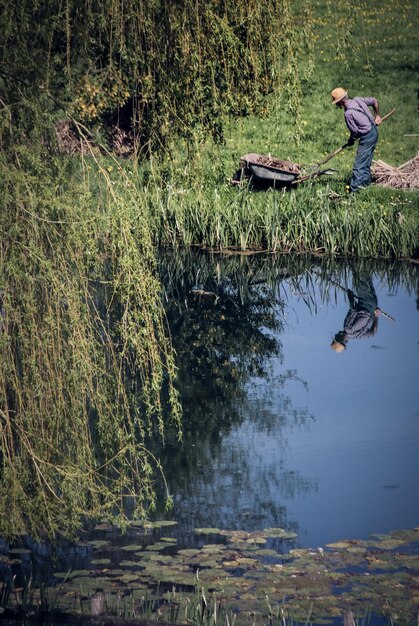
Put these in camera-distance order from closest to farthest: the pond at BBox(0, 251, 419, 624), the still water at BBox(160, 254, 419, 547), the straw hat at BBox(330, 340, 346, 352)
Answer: the pond at BBox(0, 251, 419, 624)
the still water at BBox(160, 254, 419, 547)
the straw hat at BBox(330, 340, 346, 352)

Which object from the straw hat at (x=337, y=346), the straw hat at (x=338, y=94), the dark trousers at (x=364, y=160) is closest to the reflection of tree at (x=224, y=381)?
the straw hat at (x=337, y=346)

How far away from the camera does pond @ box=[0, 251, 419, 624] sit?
7805 mm

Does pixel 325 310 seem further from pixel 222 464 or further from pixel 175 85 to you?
pixel 175 85

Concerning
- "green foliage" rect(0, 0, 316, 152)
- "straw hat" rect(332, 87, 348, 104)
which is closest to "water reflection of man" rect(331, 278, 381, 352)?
"straw hat" rect(332, 87, 348, 104)

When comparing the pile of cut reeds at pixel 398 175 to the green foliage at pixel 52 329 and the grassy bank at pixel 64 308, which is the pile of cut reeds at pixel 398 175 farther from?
the green foliage at pixel 52 329

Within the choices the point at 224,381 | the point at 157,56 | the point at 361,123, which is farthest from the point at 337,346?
the point at 157,56

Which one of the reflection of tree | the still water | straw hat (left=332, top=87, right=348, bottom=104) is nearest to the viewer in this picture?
the still water

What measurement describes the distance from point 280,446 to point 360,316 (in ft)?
17.5

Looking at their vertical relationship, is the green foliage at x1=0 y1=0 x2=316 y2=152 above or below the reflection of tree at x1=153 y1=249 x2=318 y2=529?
above

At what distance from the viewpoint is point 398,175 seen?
21328mm

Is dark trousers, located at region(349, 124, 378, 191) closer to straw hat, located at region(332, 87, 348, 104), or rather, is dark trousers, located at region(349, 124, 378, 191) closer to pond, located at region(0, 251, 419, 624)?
straw hat, located at region(332, 87, 348, 104)

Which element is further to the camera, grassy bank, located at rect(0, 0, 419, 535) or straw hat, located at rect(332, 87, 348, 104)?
straw hat, located at rect(332, 87, 348, 104)

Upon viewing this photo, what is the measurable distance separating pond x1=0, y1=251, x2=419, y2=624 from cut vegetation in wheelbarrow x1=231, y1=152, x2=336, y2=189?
186 cm

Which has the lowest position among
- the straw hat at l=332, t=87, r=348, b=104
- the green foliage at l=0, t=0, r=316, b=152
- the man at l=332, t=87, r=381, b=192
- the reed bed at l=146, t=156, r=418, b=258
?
the green foliage at l=0, t=0, r=316, b=152
